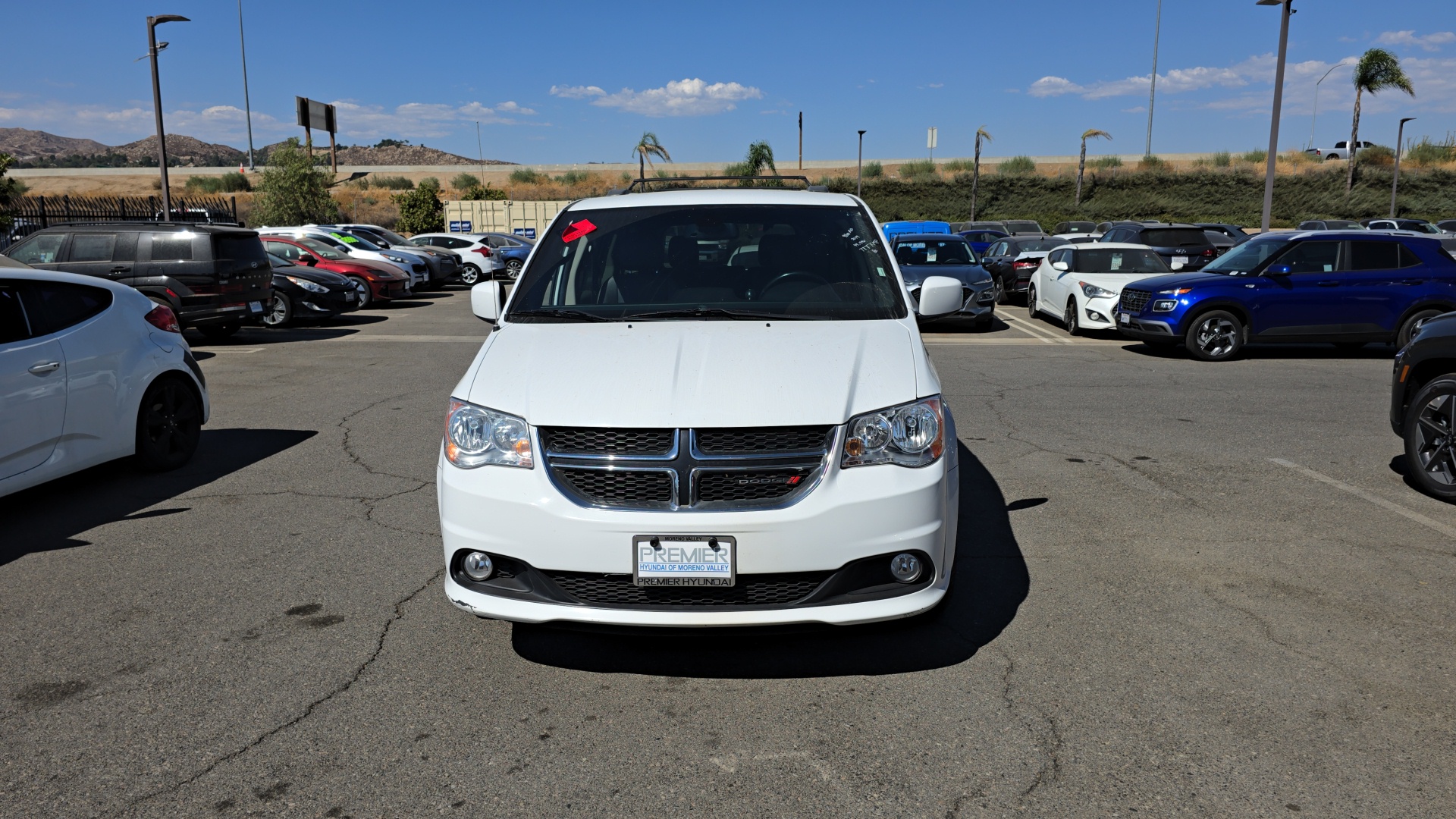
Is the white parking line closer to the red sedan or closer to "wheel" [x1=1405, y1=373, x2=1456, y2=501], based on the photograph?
"wheel" [x1=1405, y1=373, x2=1456, y2=501]

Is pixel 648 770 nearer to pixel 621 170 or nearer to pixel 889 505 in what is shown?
pixel 889 505

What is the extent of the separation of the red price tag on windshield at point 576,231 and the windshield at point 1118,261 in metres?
13.3

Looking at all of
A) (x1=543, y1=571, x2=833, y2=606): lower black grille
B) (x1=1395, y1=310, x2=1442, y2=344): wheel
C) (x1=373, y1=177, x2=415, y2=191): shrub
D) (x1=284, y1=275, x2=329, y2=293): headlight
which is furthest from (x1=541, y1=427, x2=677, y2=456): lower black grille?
(x1=373, y1=177, x2=415, y2=191): shrub

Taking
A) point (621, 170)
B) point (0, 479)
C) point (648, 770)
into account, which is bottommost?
point (648, 770)

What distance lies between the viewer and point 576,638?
4.12 m

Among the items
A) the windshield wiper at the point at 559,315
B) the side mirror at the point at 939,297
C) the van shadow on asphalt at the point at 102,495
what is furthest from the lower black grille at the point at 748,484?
the van shadow on asphalt at the point at 102,495

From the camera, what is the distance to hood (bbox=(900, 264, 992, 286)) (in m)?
16.5

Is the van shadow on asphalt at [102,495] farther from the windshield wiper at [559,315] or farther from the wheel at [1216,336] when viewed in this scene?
the wheel at [1216,336]

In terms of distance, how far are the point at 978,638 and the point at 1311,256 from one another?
11.4m

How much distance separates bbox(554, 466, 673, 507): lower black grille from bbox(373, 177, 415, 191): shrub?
74.3 meters

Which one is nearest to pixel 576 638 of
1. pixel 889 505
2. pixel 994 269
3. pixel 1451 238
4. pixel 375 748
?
pixel 375 748

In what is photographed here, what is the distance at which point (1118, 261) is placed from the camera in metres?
16.6

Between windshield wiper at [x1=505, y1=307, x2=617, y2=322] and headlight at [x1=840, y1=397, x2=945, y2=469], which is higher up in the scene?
windshield wiper at [x1=505, y1=307, x2=617, y2=322]

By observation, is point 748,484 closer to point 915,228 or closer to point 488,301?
point 488,301
